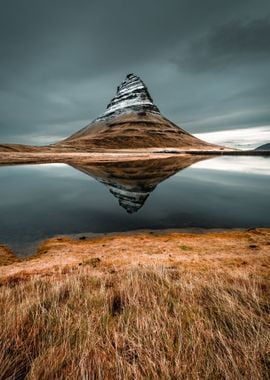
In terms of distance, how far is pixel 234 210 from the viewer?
1889cm

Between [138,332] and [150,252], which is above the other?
[138,332]

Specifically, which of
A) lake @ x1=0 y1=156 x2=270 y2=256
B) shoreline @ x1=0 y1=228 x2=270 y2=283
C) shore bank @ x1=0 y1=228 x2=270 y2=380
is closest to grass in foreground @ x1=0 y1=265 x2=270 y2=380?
shore bank @ x1=0 y1=228 x2=270 y2=380

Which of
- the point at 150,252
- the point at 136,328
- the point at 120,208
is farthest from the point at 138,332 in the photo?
the point at 120,208

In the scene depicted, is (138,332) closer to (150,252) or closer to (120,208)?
(150,252)

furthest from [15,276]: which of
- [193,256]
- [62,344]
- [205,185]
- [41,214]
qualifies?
[205,185]

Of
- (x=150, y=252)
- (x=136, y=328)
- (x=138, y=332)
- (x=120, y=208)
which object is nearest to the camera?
(x=138, y=332)

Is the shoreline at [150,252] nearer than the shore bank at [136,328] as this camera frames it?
No

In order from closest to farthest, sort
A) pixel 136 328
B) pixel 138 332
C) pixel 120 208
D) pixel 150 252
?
pixel 138 332 < pixel 136 328 < pixel 150 252 < pixel 120 208

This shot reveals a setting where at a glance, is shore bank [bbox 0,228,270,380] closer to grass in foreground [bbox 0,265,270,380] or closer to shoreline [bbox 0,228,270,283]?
grass in foreground [bbox 0,265,270,380]

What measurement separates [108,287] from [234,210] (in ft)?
52.5

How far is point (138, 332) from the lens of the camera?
11.5 ft

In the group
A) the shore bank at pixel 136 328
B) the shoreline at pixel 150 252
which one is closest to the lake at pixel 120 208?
the shoreline at pixel 150 252

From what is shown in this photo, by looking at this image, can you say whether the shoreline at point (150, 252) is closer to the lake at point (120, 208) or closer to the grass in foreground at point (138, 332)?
the lake at point (120, 208)

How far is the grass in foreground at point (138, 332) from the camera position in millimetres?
2780
